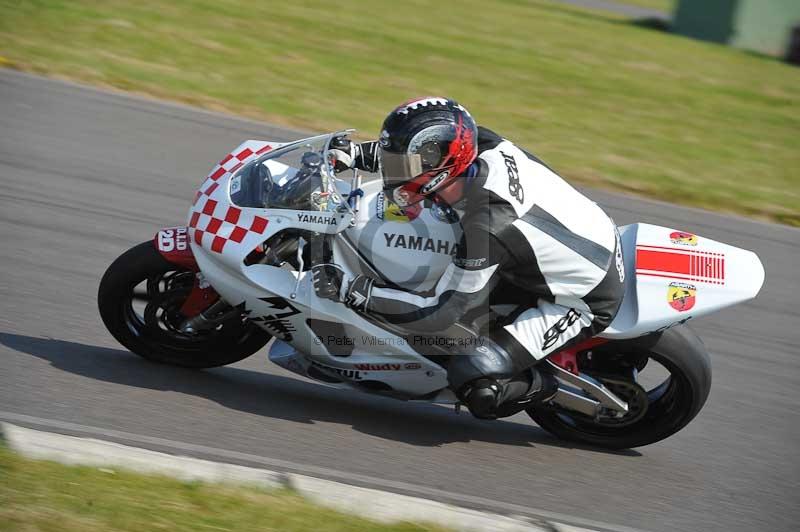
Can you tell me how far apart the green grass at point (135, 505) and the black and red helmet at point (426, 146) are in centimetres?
140

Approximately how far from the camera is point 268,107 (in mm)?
9922

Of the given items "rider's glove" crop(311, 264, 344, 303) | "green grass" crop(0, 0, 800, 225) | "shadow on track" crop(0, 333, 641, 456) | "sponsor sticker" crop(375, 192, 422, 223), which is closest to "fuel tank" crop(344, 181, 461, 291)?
"sponsor sticker" crop(375, 192, 422, 223)

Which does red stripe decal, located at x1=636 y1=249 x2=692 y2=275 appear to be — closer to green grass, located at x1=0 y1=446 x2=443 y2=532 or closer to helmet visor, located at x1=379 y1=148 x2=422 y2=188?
helmet visor, located at x1=379 y1=148 x2=422 y2=188

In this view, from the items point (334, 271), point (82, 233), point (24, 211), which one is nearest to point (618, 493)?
point (334, 271)

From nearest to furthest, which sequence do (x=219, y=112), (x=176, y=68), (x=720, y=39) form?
(x=219, y=112)
(x=176, y=68)
(x=720, y=39)

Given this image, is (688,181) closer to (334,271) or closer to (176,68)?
(176,68)

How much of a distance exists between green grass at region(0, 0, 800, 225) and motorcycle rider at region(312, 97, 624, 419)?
198 inches

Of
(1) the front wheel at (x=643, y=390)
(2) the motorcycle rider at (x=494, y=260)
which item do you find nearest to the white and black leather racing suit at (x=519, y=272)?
(2) the motorcycle rider at (x=494, y=260)

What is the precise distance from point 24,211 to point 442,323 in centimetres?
365

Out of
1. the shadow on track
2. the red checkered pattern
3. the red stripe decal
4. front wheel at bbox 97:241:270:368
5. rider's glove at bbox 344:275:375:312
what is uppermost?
the red stripe decal

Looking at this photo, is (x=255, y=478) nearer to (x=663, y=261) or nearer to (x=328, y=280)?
(x=328, y=280)

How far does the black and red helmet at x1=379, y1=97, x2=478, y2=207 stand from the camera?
13.3 feet

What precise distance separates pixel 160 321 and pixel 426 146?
5.58 feet

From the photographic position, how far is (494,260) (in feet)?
13.5
